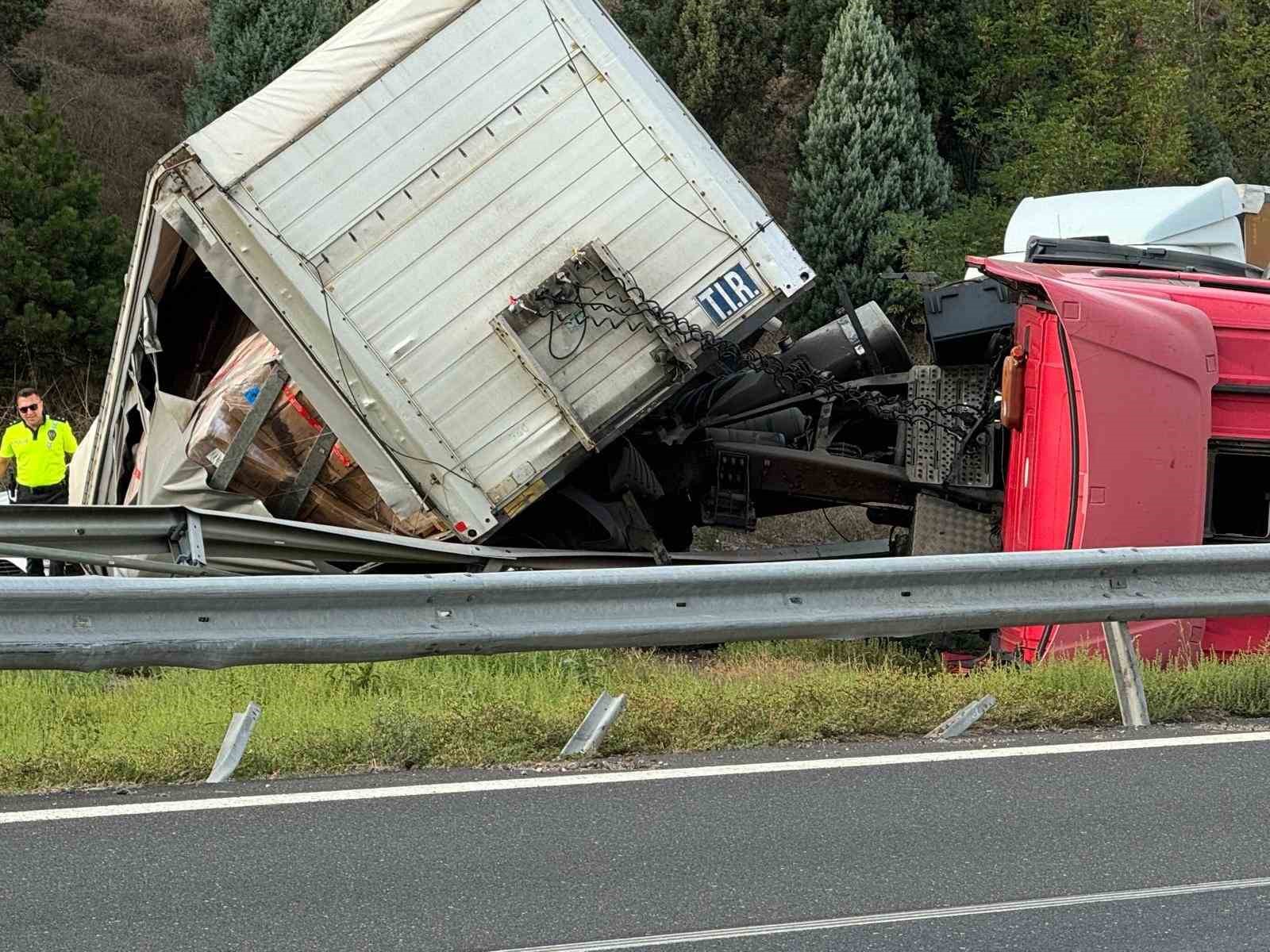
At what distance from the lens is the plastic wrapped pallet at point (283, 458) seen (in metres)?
8.19

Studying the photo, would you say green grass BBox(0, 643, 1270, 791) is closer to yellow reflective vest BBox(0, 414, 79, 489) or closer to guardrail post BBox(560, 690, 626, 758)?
guardrail post BBox(560, 690, 626, 758)

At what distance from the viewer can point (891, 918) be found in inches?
134

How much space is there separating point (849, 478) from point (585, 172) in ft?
8.21

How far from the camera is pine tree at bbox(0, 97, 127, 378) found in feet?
51.8

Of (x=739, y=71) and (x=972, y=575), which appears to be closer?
(x=972, y=575)

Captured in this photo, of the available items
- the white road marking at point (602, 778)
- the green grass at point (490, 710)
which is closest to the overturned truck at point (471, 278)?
the green grass at point (490, 710)

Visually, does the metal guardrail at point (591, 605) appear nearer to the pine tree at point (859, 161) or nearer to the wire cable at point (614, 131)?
the wire cable at point (614, 131)

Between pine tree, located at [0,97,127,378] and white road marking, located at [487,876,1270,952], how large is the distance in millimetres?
13839

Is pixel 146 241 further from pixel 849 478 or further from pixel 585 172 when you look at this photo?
pixel 849 478

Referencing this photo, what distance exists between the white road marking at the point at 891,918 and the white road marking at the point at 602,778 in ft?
3.46

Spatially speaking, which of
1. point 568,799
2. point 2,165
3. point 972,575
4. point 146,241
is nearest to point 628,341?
Answer: point 146,241

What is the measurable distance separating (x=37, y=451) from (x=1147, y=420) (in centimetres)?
758

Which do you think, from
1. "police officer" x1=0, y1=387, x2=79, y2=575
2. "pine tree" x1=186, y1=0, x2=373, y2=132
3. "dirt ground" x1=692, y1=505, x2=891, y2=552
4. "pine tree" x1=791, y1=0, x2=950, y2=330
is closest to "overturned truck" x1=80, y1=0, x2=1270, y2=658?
"police officer" x1=0, y1=387, x2=79, y2=575

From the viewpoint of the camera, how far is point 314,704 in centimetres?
587
